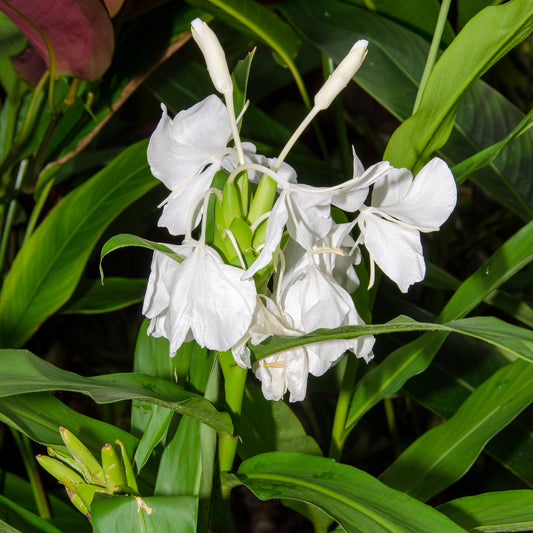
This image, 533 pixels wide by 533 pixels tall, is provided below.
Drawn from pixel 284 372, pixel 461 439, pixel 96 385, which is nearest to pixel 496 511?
pixel 461 439

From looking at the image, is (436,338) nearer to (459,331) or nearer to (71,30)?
(459,331)

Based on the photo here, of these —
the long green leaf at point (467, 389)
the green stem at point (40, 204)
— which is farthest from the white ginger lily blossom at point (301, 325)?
the green stem at point (40, 204)

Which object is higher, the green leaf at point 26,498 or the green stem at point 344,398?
the green stem at point 344,398

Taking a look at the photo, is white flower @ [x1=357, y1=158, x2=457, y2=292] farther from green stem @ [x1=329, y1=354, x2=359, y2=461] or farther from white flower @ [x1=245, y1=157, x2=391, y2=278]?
green stem @ [x1=329, y1=354, x2=359, y2=461]

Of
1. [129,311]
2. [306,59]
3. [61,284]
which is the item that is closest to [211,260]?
[61,284]

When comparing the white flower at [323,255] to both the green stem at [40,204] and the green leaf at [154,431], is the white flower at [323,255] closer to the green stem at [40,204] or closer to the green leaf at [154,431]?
the green leaf at [154,431]

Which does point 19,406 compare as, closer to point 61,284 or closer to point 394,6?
point 61,284

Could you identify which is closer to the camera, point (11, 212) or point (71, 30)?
point (71, 30)
